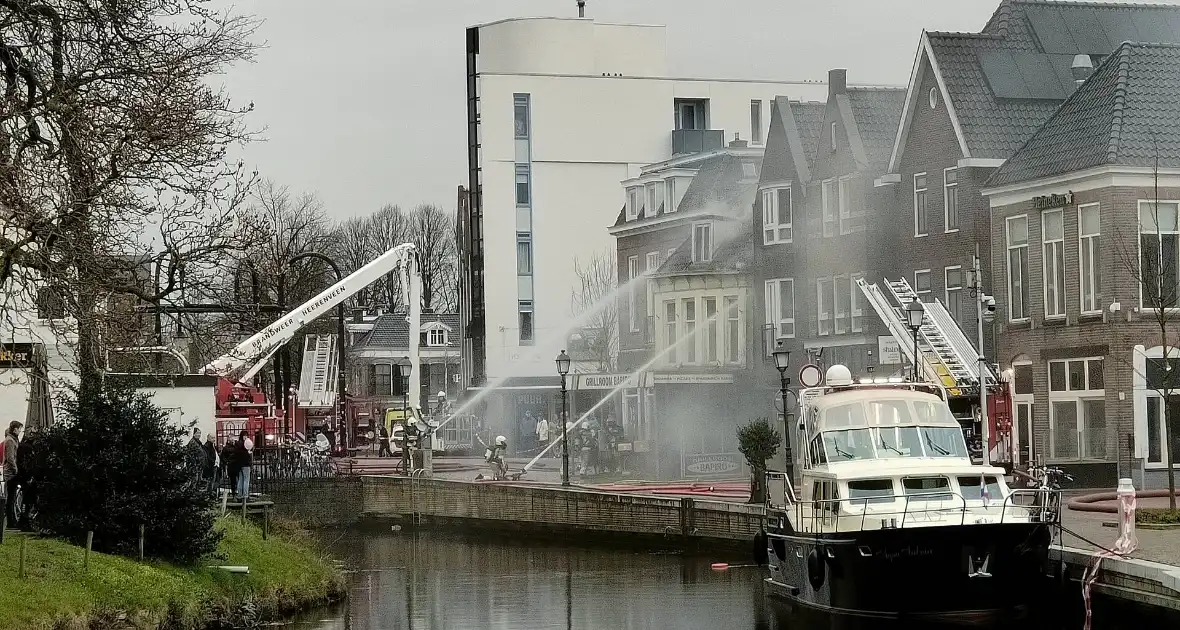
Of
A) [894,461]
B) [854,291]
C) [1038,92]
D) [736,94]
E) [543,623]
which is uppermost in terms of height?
[736,94]

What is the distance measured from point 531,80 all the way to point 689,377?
35.1 m

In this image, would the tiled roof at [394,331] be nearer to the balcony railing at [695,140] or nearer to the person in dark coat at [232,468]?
the balcony railing at [695,140]

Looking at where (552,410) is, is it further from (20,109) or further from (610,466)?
(20,109)

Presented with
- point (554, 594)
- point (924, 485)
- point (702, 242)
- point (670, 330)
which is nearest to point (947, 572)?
point (924, 485)

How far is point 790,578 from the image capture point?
101ft

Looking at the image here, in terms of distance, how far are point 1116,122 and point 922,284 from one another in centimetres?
966

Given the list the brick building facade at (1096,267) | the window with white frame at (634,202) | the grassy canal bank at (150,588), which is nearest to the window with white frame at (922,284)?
the brick building facade at (1096,267)

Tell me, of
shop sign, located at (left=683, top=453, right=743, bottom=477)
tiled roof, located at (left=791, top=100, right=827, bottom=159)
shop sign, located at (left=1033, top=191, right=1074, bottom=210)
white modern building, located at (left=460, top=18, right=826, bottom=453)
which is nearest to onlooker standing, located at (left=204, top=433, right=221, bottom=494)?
shop sign, located at (left=683, top=453, right=743, bottom=477)

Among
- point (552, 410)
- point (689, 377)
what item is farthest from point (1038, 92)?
point (552, 410)

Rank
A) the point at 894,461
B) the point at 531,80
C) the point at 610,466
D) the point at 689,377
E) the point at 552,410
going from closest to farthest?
the point at 894,461 < the point at 610,466 < the point at 689,377 < the point at 552,410 < the point at 531,80

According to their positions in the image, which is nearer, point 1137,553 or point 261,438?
point 1137,553

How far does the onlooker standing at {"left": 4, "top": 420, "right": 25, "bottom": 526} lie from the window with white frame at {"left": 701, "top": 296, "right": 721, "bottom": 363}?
3948 cm

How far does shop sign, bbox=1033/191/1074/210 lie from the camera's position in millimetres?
46625

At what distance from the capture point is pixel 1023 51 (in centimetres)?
5428
